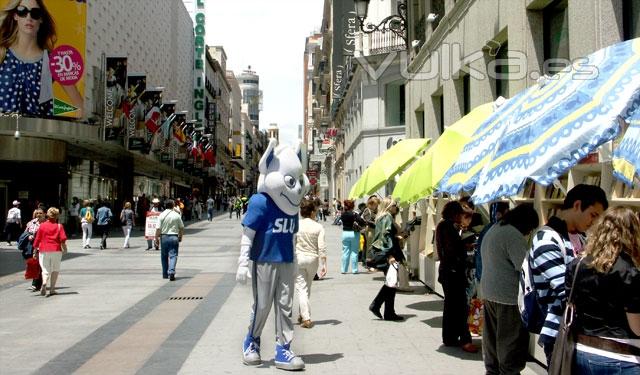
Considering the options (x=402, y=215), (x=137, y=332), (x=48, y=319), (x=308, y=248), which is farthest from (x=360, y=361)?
(x=402, y=215)

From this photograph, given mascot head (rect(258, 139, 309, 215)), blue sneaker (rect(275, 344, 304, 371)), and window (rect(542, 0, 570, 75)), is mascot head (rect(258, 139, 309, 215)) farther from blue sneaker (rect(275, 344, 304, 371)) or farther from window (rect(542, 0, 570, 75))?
window (rect(542, 0, 570, 75))

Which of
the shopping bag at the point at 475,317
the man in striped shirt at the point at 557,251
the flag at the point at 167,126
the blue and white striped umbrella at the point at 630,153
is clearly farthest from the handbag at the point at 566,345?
the flag at the point at 167,126

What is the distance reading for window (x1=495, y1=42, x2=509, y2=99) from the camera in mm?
10570

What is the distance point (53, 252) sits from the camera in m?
11.2

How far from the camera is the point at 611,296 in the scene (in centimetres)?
316

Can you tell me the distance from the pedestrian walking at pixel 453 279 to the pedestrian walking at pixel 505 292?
80.6 inches

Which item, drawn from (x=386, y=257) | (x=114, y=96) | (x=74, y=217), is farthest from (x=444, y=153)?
(x=74, y=217)

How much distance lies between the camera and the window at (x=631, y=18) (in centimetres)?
664

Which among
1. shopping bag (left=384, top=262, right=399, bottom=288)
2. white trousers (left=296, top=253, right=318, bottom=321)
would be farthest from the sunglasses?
shopping bag (left=384, top=262, right=399, bottom=288)

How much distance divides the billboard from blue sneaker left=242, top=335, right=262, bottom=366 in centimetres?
2197

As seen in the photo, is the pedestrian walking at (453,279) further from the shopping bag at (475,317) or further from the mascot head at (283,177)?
the mascot head at (283,177)

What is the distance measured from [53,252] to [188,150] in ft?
124

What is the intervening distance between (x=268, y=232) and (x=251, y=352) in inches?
49.7

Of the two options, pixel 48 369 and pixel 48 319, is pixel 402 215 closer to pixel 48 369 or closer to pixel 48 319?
pixel 48 319
